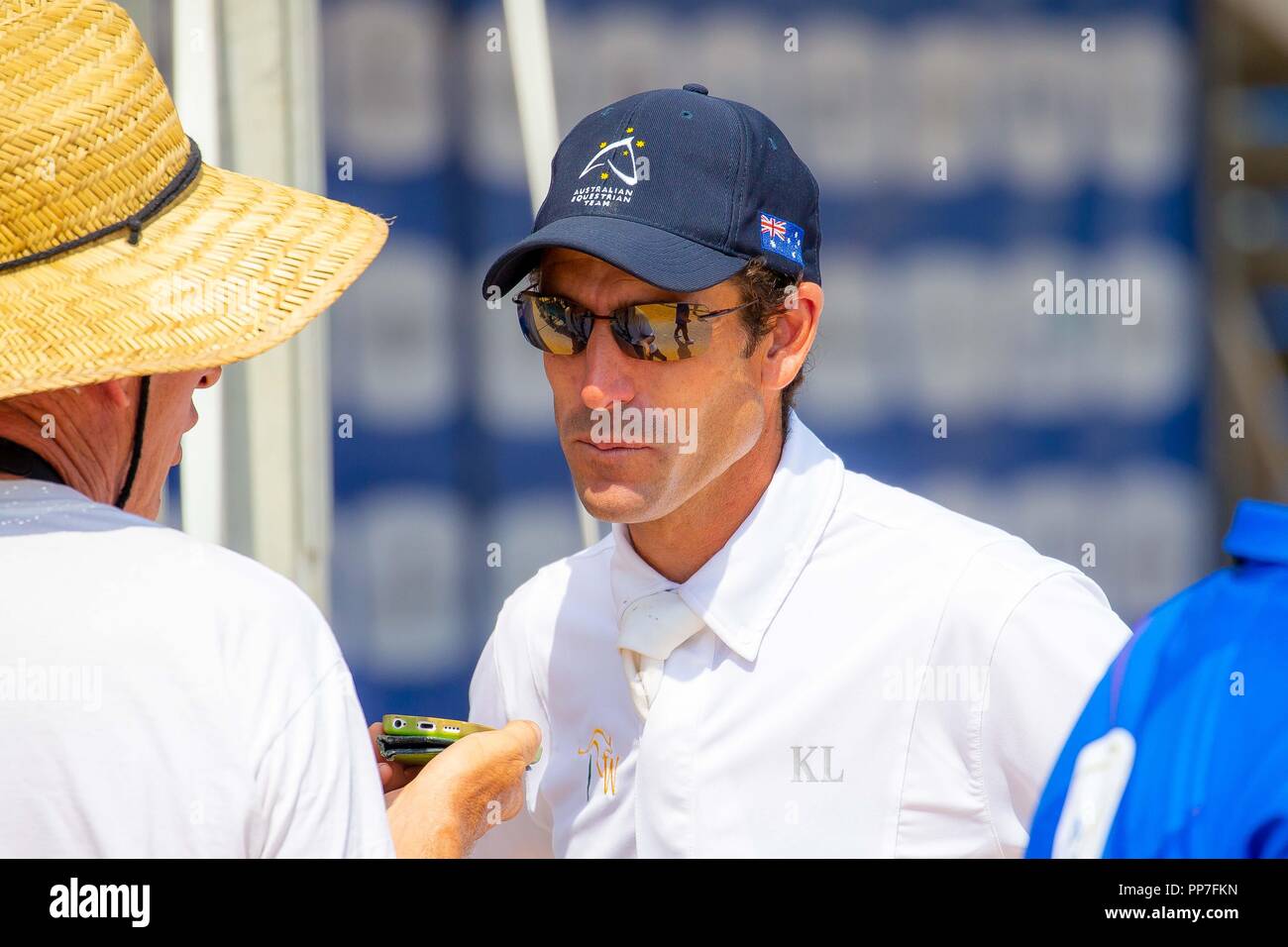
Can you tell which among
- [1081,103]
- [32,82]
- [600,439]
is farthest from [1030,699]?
[1081,103]

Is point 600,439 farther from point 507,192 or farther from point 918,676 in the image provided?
point 507,192

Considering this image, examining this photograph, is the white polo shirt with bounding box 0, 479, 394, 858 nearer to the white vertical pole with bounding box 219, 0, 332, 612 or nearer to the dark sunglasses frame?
the dark sunglasses frame

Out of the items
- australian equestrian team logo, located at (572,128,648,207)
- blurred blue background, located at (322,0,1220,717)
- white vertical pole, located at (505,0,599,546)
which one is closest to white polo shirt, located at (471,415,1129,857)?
australian equestrian team logo, located at (572,128,648,207)

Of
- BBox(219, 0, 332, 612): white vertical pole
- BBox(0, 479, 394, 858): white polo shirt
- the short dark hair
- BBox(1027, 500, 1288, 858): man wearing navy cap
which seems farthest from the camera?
BBox(219, 0, 332, 612): white vertical pole

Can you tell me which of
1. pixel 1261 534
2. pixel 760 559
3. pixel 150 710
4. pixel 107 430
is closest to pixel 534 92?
pixel 760 559

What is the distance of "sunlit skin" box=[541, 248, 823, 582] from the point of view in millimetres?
1966

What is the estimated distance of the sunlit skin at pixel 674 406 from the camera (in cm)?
197

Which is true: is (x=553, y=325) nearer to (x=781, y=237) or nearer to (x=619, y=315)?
(x=619, y=315)

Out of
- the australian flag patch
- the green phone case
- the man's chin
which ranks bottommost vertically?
the green phone case

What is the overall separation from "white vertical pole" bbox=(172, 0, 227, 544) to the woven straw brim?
3.67ft

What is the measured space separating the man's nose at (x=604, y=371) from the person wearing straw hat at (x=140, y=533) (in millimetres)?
428

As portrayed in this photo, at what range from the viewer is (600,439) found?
1985 mm

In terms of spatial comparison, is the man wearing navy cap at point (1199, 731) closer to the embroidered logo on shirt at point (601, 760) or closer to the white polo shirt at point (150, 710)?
the white polo shirt at point (150, 710)

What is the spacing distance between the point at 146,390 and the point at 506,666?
902 mm
